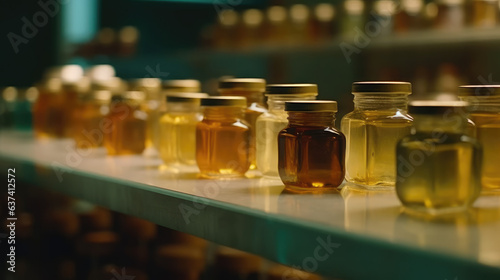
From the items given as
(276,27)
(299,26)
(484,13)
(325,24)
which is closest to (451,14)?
(484,13)

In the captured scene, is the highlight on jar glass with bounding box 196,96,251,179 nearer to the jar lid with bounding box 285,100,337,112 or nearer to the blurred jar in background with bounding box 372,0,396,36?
the jar lid with bounding box 285,100,337,112

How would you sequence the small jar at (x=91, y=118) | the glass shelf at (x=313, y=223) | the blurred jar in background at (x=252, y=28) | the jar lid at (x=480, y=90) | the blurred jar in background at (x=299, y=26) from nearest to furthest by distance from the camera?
the glass shelf at (x=313, y=223), the jar lid at (x=480, y=90), the small jar at (x=91, y=118), the blurred jar in background at (x=299, y=26), the blurred jar in background at (x=252, y=28)

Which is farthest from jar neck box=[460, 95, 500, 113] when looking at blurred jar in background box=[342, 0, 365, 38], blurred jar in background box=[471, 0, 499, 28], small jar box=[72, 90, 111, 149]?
blurred jar in background box=[342, 0, 365, 38]

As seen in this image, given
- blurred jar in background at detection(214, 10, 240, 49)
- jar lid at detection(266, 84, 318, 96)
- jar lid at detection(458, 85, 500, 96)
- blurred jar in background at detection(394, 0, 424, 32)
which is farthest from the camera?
blurred jar in background at detection(214, 10, 240, 49)

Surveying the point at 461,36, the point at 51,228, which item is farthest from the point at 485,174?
the point at 461,36

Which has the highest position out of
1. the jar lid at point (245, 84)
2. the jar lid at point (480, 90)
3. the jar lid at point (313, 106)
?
the jar lid at point (245, 84)

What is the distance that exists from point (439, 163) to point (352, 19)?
1.90m

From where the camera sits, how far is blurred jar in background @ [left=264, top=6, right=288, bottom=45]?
109 inches

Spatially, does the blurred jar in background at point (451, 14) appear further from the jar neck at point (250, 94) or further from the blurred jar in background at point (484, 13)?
the jar neck at point (250, 94)

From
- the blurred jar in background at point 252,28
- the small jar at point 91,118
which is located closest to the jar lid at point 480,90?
the small jar at point 91,118

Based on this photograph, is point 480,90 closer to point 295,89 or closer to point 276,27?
point 295,89

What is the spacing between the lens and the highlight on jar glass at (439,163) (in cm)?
66

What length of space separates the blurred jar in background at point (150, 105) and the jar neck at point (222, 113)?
1.08ft

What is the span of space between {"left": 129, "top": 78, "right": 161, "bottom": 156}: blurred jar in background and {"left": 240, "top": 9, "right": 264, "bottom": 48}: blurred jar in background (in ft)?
4.66
